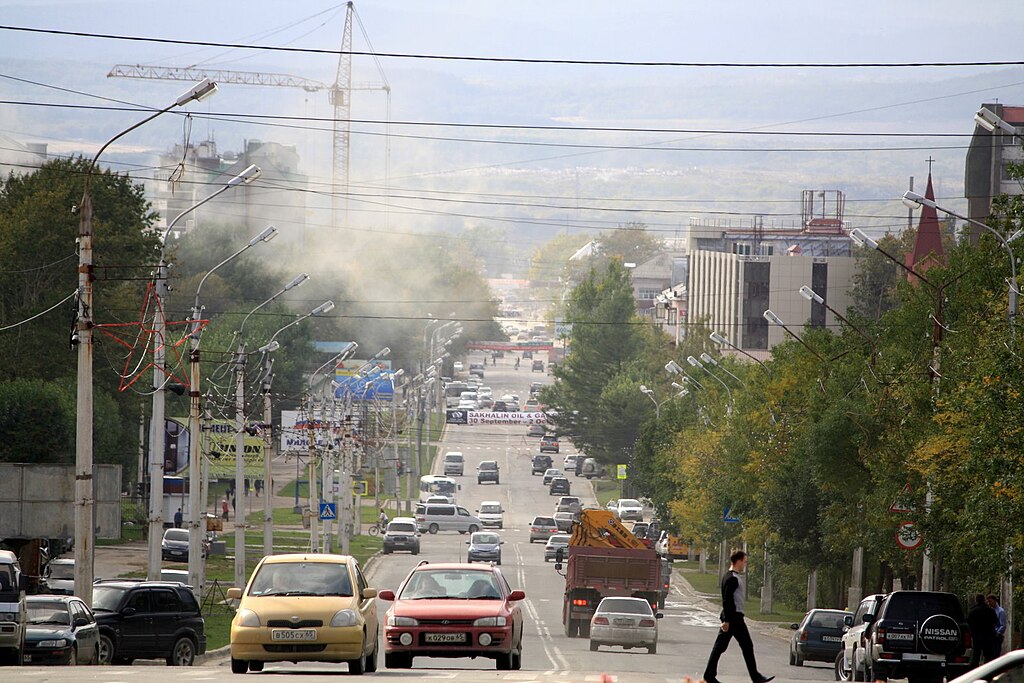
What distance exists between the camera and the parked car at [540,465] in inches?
5133

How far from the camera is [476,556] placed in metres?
69.5

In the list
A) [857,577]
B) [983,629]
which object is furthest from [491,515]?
[983,629]

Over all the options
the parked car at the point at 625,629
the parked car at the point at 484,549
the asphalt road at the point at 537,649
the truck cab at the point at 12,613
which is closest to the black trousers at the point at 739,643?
the asphalt road at the point at 537,649

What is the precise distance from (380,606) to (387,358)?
426 ft

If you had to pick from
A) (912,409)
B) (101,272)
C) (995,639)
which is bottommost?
(995,639)

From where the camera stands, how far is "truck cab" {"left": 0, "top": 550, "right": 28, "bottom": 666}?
22970 mm

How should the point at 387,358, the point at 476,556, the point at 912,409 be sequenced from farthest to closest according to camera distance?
1. the point at 387,358
2. the point at 476,556
3. the point at 912,409

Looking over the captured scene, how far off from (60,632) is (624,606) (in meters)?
17.7

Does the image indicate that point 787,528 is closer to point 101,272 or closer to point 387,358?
point 101,272

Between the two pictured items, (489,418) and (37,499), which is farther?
(489,418)

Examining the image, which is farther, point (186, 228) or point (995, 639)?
point (186, 228)

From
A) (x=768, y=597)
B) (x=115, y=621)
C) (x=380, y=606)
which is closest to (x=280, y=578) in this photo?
(x=115, y=621)

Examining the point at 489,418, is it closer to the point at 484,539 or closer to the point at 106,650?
the point at 484,539

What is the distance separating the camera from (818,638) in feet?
125
